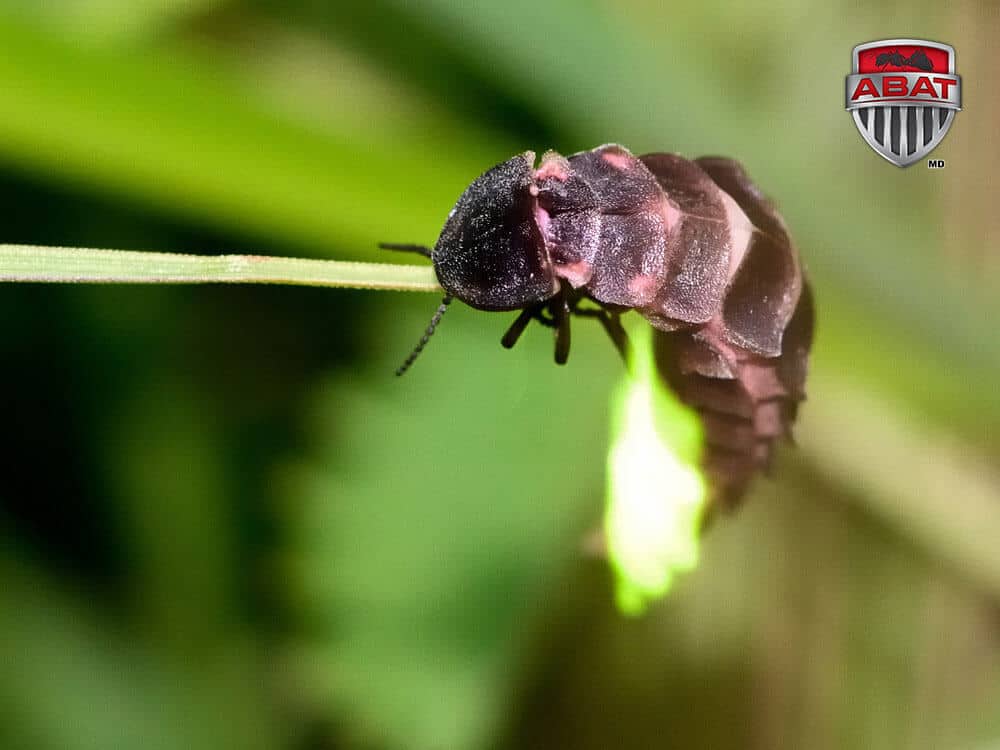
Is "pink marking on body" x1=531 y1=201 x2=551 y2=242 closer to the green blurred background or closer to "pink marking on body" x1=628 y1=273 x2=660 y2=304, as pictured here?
"pink marking on body" x1=628 y1=273 x2=660 y2=304

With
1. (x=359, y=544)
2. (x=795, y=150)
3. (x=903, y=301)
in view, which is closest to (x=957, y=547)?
(x=903, y=301)

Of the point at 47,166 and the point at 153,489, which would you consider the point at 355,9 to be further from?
the point at 153,489

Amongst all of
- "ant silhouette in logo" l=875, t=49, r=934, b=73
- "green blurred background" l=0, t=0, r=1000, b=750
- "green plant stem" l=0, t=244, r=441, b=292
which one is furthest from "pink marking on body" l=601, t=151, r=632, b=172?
"green blurred background" l=0, t=0, r=1000, b=750

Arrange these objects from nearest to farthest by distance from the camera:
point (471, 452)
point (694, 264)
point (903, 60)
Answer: point (694, 264) → point (903, 60) → point (471, 452)

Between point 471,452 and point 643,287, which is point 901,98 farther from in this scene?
point 471,452

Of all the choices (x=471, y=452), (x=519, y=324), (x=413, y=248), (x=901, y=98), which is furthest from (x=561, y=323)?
(x=471, y=452)

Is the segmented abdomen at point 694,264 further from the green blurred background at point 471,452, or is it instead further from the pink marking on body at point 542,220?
the green blurred background at point 471,452
